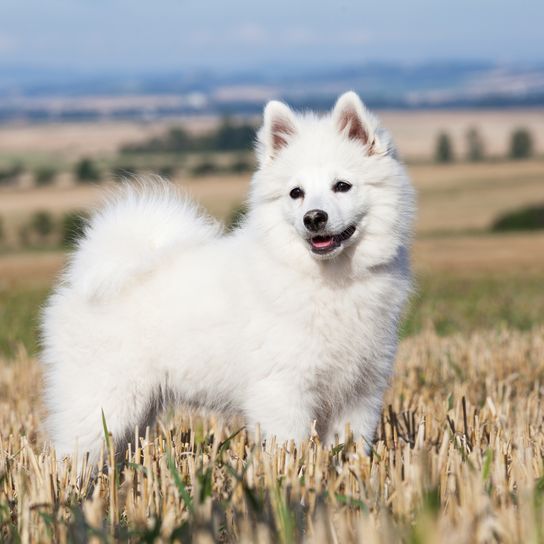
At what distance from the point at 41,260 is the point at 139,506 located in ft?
69.4

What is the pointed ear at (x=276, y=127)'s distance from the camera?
452 centimetres

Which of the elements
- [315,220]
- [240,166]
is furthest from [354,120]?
[240,166]

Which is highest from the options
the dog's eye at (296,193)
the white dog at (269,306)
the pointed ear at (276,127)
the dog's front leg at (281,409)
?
the pointed ear at (276,127)

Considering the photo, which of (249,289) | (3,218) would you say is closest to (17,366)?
(249,289)

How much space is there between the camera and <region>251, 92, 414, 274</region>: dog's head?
415 centimetres

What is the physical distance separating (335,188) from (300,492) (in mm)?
1566

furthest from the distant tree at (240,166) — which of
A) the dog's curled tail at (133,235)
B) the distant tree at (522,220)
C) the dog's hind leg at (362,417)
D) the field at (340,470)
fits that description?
the dog's hind leg at (362,417)

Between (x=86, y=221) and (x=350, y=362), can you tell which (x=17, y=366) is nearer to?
(x=86, y=221)

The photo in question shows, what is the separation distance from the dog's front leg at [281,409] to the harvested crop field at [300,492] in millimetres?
190

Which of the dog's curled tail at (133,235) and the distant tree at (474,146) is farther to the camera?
the distant tree at (474,146)

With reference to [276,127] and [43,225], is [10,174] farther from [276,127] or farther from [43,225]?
[276,127]

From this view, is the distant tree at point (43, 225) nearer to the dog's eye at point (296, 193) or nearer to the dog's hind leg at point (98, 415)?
the dog's hind leg at point (98, 415)

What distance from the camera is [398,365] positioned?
714 cm

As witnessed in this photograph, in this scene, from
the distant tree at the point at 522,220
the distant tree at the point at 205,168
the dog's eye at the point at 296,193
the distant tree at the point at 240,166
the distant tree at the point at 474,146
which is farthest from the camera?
the distant tree at the point at 474,146
